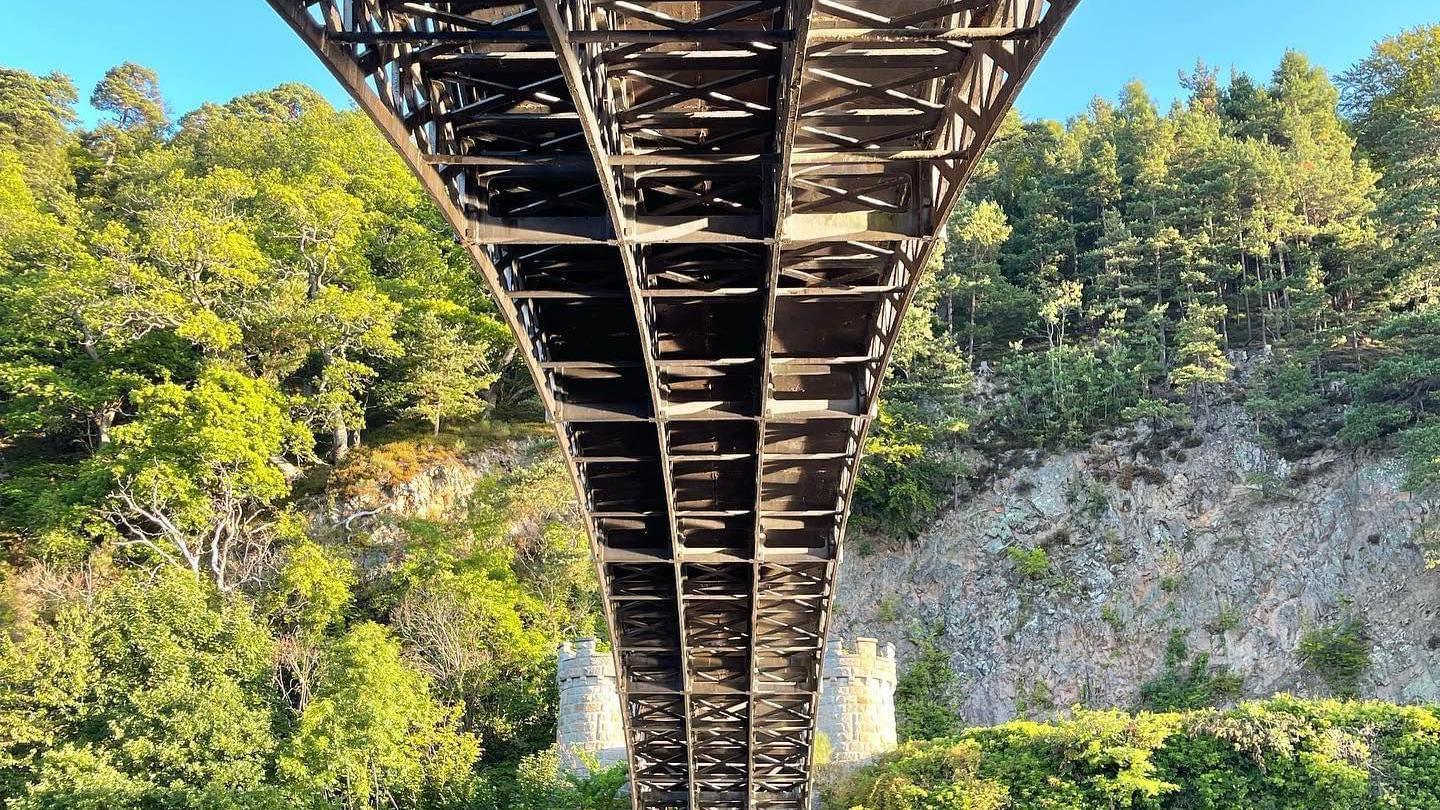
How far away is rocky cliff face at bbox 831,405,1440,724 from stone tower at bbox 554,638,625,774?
35.8ft

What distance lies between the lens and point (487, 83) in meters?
10.1

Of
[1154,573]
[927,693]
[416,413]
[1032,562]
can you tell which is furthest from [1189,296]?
[416,413]

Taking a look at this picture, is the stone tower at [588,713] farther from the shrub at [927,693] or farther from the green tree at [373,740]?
the shrub at [927,693]

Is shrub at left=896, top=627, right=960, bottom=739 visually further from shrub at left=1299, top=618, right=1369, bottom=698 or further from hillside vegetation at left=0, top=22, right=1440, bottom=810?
shrub at left=1299, top=618, right=1369, bottom=698

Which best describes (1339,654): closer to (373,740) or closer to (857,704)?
(857,704)

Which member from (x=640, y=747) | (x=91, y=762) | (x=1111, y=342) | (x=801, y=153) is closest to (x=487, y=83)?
(x=801, y=153)

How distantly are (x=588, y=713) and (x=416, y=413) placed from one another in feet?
54.6

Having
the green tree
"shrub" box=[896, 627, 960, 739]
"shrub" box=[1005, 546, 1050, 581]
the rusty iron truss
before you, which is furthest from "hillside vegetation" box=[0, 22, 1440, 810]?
the rusty iron truss

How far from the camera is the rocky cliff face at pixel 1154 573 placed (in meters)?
33.2

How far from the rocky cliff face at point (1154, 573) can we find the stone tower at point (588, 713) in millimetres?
10918

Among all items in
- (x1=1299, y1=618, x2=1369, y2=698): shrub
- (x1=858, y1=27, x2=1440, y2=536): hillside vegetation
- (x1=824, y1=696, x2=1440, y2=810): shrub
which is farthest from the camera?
(x1=858, y1=27, x2=1440, y2=536): hillside vegetation

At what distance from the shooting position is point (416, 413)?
41719 millimetres

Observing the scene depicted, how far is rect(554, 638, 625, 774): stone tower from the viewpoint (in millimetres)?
28922

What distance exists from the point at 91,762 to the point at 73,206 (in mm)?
29465
